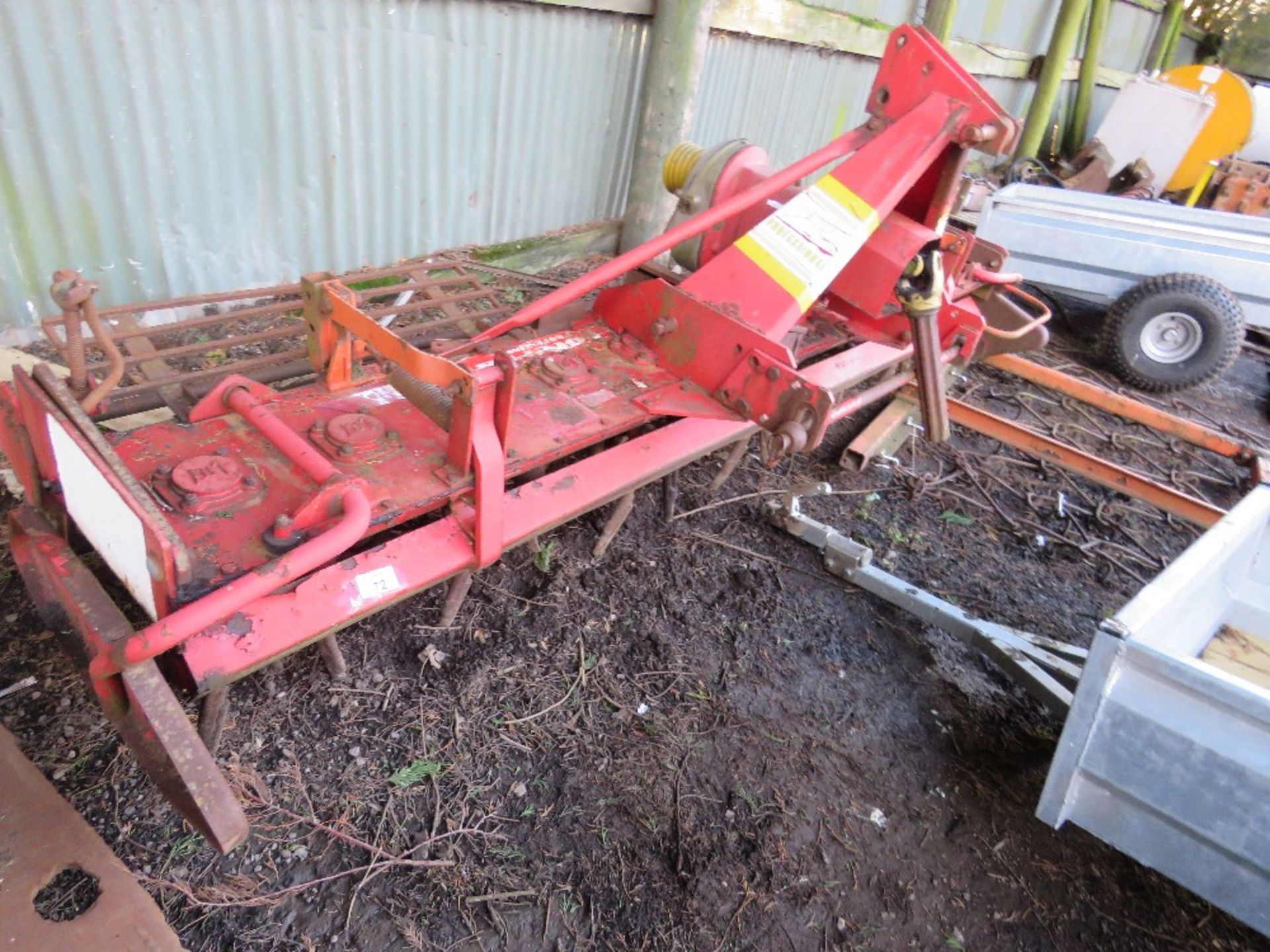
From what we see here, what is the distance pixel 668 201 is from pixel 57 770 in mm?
4342

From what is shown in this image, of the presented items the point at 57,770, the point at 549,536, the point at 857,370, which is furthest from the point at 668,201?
the point at 57,770

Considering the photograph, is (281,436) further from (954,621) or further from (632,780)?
(954,621)

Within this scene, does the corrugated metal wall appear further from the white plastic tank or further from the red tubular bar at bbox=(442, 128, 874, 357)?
the white plastic tank

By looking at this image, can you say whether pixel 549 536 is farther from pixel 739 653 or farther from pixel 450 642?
pixel 739 653

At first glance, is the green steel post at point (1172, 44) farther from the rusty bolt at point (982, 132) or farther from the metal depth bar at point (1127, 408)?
the rusty bolt at point (982, 132)

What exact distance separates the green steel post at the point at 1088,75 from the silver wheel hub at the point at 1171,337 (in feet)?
23.1

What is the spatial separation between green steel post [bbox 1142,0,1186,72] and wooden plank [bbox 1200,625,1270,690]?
1288 centimetres

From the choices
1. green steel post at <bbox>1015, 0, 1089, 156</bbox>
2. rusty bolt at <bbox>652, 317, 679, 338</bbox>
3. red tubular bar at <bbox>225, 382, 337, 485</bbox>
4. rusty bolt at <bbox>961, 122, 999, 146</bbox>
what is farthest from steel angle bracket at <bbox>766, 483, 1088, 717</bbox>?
green steel post at <bbox>1015, 0, 1089, 156</bbox>

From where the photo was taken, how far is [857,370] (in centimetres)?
320

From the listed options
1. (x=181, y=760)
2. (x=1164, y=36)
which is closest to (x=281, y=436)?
(x=181, y=760)

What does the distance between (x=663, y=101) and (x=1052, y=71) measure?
6968mm

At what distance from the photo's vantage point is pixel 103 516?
5.27 ft

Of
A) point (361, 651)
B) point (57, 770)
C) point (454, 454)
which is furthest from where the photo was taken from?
point (361, 651)

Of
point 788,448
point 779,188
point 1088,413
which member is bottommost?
point 1088,413
